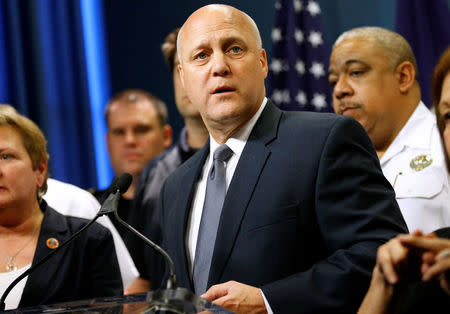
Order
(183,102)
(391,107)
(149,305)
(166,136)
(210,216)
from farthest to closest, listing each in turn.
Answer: (166,136) < (183,102) < (391,107) < (210,216) < (149,305)

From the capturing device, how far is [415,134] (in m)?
2.79

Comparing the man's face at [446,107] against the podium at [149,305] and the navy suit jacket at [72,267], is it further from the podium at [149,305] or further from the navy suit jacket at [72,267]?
the navy suit jacket at [72,267]

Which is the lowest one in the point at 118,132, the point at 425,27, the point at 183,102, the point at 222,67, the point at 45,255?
the point at 45,255

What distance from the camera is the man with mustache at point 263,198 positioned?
177 centimetres

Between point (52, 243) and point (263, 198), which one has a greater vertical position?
point (263, 198)

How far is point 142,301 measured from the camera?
1.48 meters

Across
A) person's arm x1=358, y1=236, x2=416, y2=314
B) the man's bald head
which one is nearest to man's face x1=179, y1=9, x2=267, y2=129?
the man's bald head

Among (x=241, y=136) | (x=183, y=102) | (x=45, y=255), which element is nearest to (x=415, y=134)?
(x=241, y=136)

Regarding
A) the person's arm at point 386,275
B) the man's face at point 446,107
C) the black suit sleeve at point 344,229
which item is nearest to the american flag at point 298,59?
the man's face at point 446,107

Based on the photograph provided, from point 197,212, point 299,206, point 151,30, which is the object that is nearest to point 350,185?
point 299,206

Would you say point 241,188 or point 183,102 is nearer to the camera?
point 241,188

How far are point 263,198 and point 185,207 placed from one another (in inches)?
13.0

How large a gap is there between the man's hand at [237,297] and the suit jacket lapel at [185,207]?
10.3 inches

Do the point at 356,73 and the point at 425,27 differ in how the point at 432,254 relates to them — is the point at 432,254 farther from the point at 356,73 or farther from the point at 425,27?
the point at 425,27
